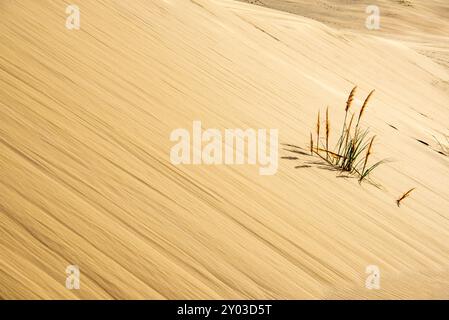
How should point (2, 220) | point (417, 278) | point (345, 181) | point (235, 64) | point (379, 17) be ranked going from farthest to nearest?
1. point (379, 17)
2. point (235, 64)
3. point (345, 181)
4. point (417, 278)
5. point (2, 220)

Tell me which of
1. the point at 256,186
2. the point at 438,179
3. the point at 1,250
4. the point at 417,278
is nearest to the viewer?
the point at 1,250

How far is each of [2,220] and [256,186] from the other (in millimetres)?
1259

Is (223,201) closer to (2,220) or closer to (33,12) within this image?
(2,220)

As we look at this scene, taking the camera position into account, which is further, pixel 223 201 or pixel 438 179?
pixel 438 179

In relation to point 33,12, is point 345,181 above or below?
below

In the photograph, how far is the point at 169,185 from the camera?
2273 millimetres

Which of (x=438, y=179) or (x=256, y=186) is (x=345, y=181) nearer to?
(x=256, y=186)

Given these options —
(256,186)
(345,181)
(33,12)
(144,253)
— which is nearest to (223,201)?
(256,186)

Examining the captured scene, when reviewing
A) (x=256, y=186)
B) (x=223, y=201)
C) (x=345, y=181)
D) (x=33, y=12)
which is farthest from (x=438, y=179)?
(x=33, y=12)

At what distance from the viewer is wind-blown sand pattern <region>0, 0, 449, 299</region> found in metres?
1.81

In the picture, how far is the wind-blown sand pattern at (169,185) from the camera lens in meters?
1.81
